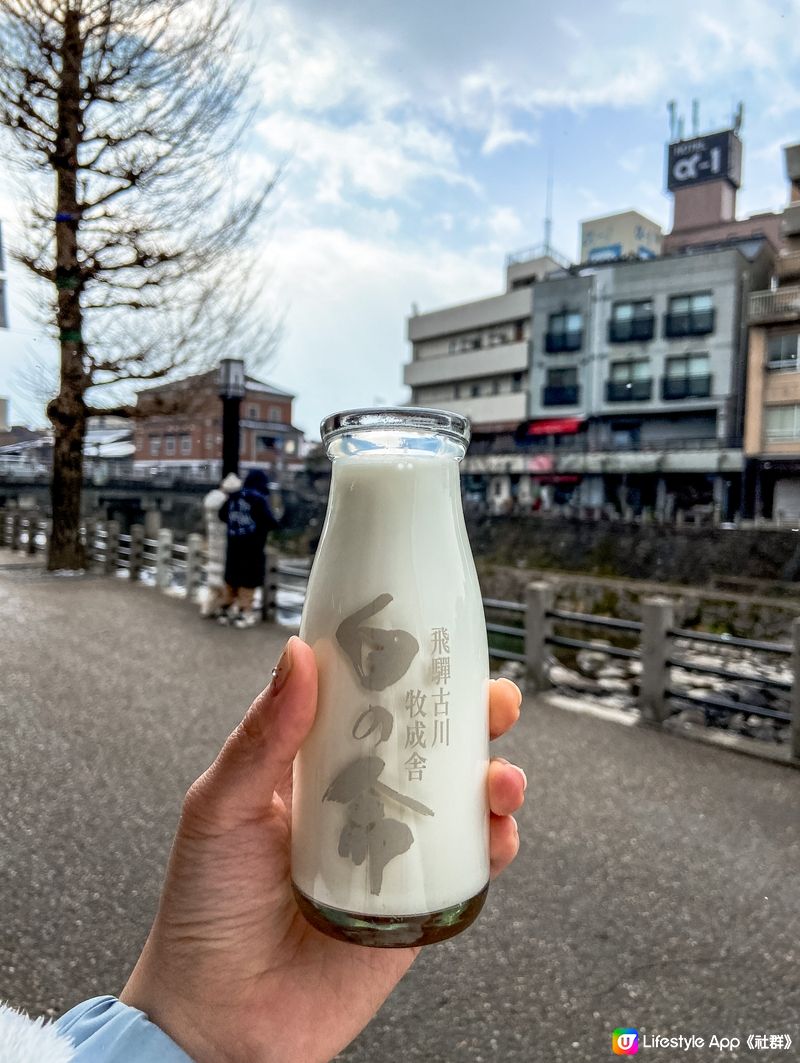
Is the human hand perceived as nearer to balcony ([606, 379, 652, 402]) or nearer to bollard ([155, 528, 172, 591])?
bollard ([155, 528, 172, 591])

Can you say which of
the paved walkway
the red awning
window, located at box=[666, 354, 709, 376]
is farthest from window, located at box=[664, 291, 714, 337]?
the paved walkway

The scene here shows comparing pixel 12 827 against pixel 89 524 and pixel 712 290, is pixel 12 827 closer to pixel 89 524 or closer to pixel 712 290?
pixel 89 524

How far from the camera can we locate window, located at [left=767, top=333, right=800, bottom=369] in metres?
4.03

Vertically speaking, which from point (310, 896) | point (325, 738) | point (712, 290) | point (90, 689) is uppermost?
point (712, 290)

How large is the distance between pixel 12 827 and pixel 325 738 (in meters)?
1.58

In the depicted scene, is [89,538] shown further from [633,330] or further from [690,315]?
[633,330]

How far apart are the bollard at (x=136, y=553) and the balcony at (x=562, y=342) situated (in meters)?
10.5

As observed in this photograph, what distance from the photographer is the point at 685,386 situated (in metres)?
10.1

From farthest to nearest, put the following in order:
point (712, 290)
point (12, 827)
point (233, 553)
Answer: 1. point (712, 290)
2. point (233, 553)
3. point (12, 827)

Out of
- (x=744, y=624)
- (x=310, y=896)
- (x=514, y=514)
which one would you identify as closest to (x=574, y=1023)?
(x=310, y=896)

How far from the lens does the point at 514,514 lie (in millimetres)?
7363

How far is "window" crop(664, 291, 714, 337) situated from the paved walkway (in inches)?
280

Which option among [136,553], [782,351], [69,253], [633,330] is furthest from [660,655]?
[633,330]

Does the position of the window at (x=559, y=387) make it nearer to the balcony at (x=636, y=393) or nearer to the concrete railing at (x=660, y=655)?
the balcony at (x=636, y=393)
